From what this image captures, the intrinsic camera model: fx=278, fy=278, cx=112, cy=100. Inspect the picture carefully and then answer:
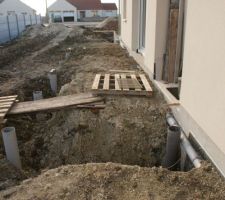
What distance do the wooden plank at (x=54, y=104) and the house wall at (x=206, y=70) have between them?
2.07 metres

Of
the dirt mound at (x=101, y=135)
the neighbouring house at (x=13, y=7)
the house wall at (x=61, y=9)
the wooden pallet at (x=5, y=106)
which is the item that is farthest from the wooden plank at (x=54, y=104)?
the house wall at (x=61, y=9)

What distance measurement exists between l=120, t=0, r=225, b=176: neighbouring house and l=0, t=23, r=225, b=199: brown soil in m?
0.46

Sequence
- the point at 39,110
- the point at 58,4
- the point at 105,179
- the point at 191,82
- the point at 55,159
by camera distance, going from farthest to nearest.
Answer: the point at 58,4 < the point at 39,110 < the point at 55,159 < the point at 191,82 < the point at 105,179

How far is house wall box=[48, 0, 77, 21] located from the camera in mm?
48219

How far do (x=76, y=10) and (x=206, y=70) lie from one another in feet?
159

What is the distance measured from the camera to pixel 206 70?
11.5 feet

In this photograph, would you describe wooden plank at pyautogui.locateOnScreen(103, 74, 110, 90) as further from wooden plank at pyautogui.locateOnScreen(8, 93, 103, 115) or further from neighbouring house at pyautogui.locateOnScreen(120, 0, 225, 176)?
neighbouring house at pyautogui.locateOnScreen(120, 0, 225, 176)

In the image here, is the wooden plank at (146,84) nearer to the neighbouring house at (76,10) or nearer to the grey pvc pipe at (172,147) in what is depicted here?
the grey pvc pipe at (172,147)

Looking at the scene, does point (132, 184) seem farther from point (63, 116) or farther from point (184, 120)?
point (63, 116)

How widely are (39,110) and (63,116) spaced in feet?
1.56

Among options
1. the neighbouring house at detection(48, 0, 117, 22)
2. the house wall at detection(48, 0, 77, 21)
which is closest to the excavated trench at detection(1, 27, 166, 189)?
the neighbouring house at detection(48, 0, 117, 22)

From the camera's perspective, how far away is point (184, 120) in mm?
4324

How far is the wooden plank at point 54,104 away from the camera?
5418mm

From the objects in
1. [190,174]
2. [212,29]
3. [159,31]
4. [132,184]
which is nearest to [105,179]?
[132,184]
